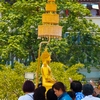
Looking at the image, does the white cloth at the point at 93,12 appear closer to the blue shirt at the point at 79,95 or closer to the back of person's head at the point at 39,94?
the blue shirt at the point at 79,95

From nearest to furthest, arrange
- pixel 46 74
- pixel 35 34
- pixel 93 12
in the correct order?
pixel 46 74 < pixel 35 34 < pixel 93 12

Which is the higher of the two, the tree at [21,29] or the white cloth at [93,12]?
the tree at [21,29]

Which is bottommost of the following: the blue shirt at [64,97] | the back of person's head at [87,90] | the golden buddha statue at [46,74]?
the golden buddha statue at [46,74]

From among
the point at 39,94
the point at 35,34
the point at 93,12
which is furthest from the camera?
the point at 93,12

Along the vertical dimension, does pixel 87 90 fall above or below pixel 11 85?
above

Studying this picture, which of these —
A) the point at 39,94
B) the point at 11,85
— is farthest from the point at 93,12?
the point at 39,94

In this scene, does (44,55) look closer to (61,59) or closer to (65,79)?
(65,79)

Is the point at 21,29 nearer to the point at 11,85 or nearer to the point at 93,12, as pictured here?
the point at 11,85

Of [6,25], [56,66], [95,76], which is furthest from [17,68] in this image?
[95,76]

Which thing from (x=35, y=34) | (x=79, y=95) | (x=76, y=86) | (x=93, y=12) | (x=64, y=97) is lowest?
(x=93, y=12)

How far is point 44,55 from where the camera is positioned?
34.1ft

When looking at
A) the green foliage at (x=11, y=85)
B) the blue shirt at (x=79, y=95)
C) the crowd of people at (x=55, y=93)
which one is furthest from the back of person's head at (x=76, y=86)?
the green foliage at (x=11, y=85)

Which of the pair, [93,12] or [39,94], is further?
[93,12]

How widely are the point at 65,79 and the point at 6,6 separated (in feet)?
19.0
